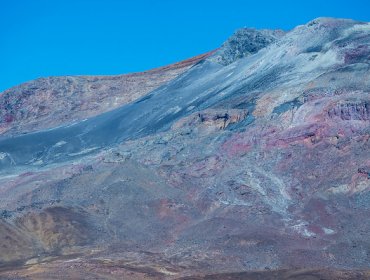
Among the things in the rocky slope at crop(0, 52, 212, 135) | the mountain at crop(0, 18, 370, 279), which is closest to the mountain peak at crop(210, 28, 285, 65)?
the mountain at crop(0, 18, 370, 279)

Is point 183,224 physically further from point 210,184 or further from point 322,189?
point 322,189

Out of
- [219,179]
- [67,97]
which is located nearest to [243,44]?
[67,97]

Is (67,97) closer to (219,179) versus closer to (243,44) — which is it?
(243,44)

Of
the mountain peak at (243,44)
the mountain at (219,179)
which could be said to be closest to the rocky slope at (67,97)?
the mountain peak at (243,44)

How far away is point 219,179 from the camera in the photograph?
28984mm

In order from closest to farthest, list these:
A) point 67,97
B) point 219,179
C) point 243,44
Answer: point 219,179, point 243,44, point 67,97

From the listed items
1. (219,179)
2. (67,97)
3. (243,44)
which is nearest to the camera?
(219,179)

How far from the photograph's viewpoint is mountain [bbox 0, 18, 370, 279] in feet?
73.0

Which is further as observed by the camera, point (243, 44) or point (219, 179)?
point (243, 44)

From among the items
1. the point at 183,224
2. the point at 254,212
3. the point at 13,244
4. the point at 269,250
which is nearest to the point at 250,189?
the point at 254,212

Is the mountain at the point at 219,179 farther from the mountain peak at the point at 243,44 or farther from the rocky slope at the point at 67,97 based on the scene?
the rocky slope at the point at 67,97

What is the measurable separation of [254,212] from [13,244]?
10529 millimetres

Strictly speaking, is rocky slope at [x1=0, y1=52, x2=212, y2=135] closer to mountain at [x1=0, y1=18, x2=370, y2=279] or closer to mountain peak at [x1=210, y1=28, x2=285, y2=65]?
mountain peak at [x1=210, y1=28, x2=285, y2=65]

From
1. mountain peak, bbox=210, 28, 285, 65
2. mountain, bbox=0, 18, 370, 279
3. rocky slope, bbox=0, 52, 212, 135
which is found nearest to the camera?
mountain, bbox=0, 18, 370, 279
